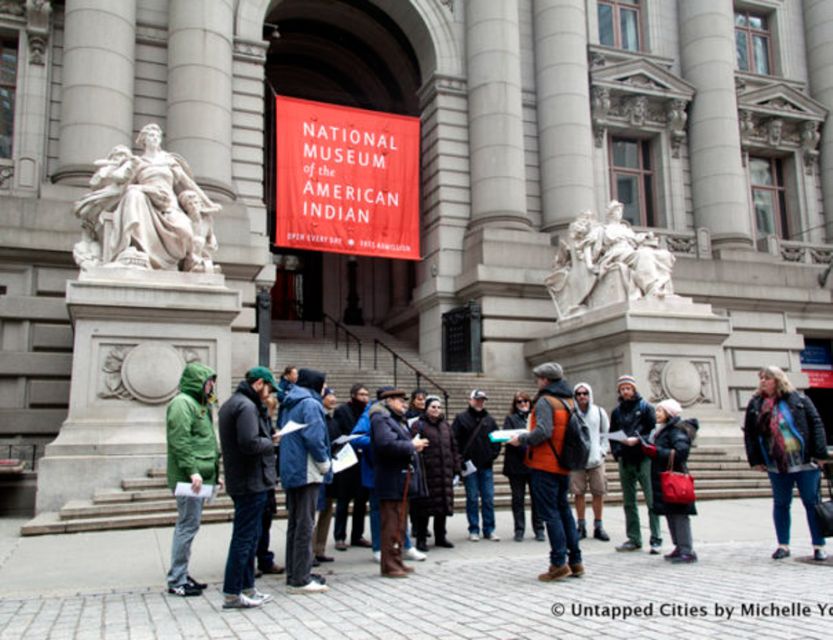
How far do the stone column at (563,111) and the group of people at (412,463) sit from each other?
1290cm

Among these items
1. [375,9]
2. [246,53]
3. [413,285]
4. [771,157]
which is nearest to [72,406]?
[246,53]

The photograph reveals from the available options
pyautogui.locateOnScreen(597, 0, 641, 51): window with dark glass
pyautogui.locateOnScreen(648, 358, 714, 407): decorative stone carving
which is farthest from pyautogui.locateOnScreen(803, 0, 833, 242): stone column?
pyautogui.locateOnScreen(648, 358, 714, 407): decorative stone carving

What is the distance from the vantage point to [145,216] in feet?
41.1

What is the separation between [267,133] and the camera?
95.2 feet

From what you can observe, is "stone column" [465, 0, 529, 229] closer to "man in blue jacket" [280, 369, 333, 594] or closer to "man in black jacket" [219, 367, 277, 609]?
"man in blue jacket" [280, 369, 333, 594]

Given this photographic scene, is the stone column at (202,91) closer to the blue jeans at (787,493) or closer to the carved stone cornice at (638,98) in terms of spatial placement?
the carved stone cornice at (638,98)

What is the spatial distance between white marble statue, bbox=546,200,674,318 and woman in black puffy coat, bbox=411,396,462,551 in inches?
337

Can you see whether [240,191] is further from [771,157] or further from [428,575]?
[771,157]

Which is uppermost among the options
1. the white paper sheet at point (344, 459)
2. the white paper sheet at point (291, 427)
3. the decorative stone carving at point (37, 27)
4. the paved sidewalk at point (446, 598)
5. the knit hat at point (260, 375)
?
the decorative stone carving at point (37, 27)

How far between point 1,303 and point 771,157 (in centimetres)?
2300

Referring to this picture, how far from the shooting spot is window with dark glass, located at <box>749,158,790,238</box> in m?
25.4

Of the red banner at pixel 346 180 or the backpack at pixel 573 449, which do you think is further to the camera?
the red banner at pixel 346 180

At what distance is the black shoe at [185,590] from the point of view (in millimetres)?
5895

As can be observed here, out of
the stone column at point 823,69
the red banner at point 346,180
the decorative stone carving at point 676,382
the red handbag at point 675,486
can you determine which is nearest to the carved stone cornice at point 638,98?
the stone column at point 823,69
